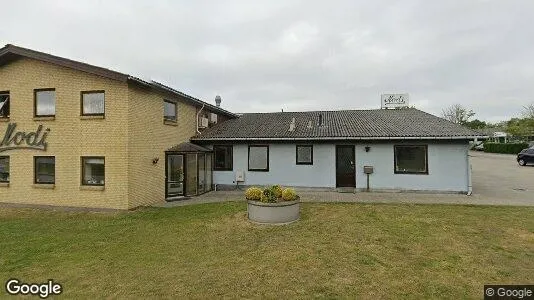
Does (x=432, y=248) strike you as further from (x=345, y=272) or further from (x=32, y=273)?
(x=32, y=273)

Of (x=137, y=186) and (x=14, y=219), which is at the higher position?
(x=137, y=186)

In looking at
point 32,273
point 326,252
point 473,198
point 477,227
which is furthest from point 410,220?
point 32,273

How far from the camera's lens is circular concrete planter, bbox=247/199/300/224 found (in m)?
9.54

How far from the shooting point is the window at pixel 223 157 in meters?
17.1

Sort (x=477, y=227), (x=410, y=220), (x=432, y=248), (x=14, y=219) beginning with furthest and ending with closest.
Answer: (x=14, y=219), (x=410, y=220), (x=477, y=227), (x=432, y=248)

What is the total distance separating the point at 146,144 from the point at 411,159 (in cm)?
1228

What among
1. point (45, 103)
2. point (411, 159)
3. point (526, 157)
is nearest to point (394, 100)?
point (411, 159)

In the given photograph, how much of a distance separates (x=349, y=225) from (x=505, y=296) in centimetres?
447

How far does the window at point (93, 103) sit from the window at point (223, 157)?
6.42m

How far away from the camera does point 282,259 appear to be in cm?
682

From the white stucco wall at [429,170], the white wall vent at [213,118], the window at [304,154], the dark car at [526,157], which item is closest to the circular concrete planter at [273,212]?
the window at [304,154]

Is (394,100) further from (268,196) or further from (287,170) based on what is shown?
(268,196)

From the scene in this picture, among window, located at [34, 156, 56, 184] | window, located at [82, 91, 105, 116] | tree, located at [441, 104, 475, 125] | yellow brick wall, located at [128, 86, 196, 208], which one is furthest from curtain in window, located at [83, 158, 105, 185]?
tree, located at [441, 104, 475, 125]

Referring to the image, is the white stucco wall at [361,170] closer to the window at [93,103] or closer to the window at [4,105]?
the window at [93,103]
